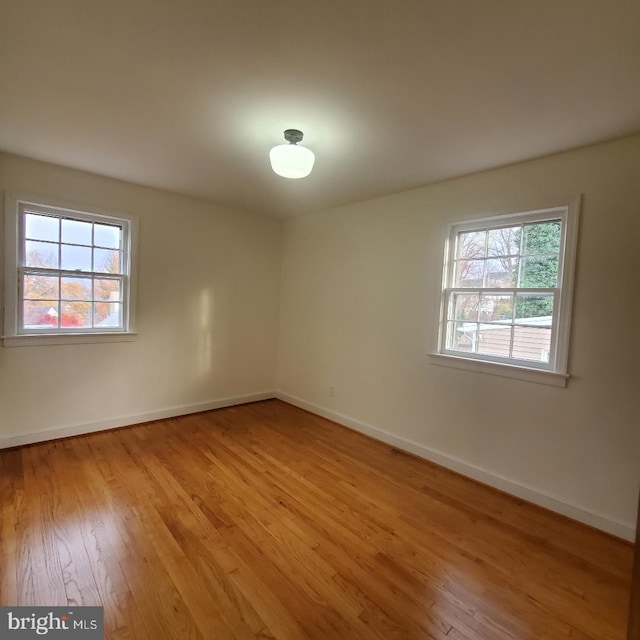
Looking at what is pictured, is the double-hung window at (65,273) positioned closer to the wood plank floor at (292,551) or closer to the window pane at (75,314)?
the window pane at (75,314)

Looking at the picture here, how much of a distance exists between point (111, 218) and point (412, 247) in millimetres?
2974

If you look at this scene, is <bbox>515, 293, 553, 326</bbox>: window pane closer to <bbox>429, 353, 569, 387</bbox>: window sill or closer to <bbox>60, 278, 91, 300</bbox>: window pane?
<bbox>429, 353, 569, 387</bbox>: window sill

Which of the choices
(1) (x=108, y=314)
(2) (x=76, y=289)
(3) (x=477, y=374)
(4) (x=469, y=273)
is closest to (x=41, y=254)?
(2) (x=76, y=289)

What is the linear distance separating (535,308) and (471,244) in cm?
76

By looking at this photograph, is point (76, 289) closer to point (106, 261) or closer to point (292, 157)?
point (106, 261)

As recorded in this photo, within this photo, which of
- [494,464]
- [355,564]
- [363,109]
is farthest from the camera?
[494,464]

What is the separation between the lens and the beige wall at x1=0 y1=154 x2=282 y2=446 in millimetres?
3078

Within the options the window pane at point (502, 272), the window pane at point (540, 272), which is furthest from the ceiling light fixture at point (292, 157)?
the window pane at point (540, 272)

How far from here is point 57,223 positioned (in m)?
3.17

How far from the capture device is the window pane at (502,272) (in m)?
2.72

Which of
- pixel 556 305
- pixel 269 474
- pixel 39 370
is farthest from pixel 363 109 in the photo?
pixel 39 370

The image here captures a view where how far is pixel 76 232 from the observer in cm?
326

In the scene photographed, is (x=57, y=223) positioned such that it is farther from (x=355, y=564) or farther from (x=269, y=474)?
(x=355, y=564)

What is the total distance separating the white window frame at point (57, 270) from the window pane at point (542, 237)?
142 inches
